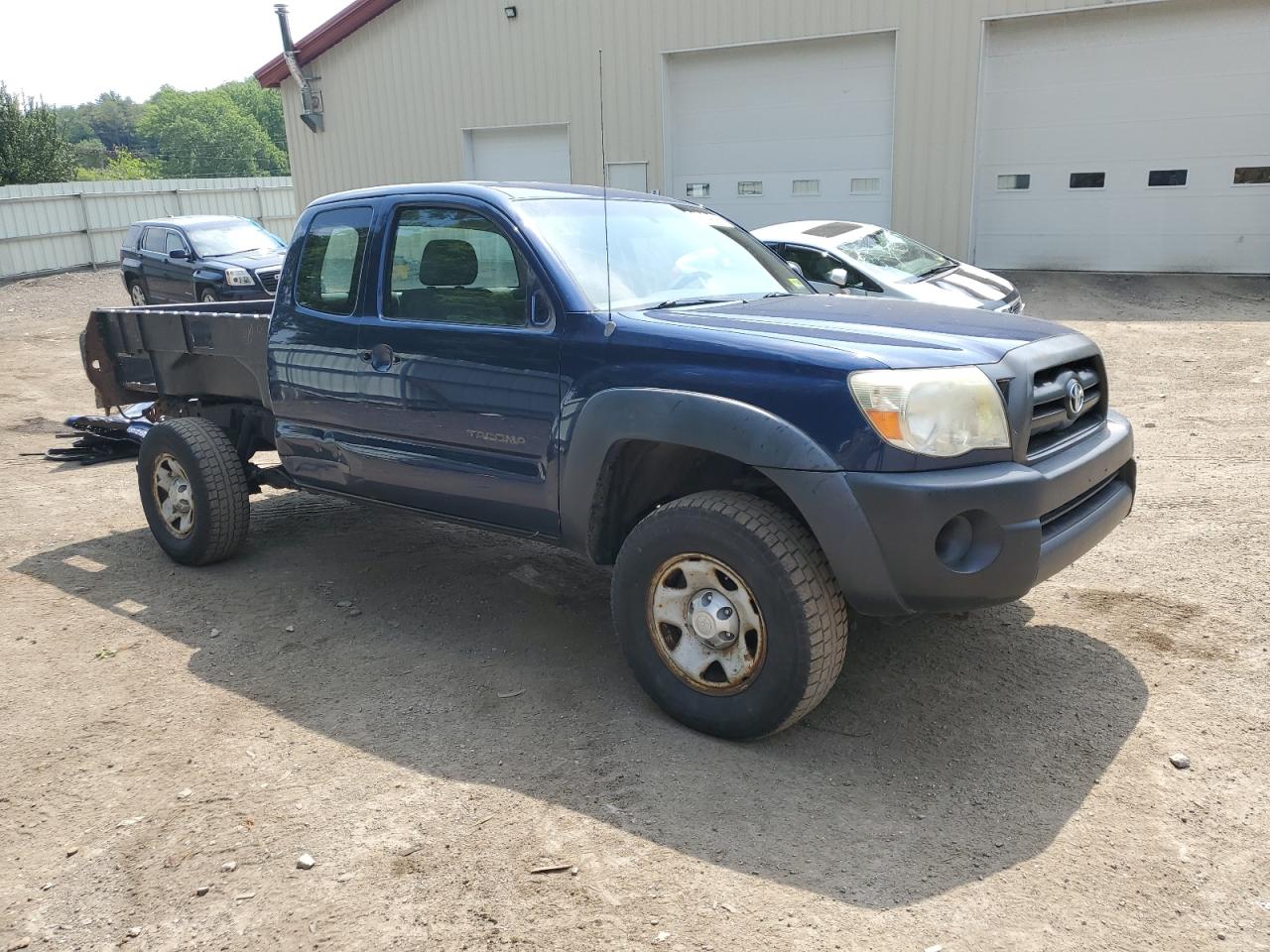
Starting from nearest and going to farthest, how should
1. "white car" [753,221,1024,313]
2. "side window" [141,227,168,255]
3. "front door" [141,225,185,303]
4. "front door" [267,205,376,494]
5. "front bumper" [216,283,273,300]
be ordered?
"front door" [267,205,376,494] → "white car" [753,221,1024,313] → "front bumper" [216,283,273,300] → "front door" [141,225,185,303] → "side window" [141,227,168,255]

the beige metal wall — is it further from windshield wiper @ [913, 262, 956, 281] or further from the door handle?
the door handle

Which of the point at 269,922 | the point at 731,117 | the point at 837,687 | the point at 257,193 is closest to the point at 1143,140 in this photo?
the point at 731,117

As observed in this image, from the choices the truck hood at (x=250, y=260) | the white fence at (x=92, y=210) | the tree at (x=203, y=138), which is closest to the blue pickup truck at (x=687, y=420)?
the truck hood at (x=250, y=260)

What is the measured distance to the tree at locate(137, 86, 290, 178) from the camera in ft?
372

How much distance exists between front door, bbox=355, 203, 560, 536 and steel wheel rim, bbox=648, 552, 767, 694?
639 mm

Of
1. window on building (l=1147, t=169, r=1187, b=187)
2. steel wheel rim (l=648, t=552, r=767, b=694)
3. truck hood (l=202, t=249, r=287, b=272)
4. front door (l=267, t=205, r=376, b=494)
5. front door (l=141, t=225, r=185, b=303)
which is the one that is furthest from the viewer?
front door (l=141, t=225, r=185, b=303)

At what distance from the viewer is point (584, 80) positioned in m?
16.9

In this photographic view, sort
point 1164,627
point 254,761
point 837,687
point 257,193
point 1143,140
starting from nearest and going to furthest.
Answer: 1. point 254,761
2. point 837,687
3. point 1164,627
4. point 1143,140
5. point 257,193

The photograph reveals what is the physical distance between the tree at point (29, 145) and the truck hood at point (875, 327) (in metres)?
40.6

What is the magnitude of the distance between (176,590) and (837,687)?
340cm

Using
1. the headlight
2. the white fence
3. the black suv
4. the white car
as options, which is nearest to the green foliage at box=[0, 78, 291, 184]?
the white fence

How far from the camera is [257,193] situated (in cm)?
2972

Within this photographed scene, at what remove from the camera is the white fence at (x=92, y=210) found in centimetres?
2475

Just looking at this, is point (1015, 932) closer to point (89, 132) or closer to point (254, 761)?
point (254, 761)
